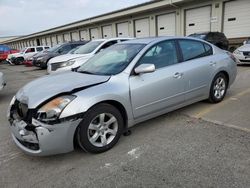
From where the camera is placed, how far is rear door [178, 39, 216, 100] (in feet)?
14.4

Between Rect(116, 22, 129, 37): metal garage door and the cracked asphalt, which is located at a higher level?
Rect(116, 22, 129, 37): metal garage door

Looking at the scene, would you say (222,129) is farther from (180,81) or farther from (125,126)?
(125,126)

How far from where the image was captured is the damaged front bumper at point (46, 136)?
9.46 ft

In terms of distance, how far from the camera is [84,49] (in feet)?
33.5

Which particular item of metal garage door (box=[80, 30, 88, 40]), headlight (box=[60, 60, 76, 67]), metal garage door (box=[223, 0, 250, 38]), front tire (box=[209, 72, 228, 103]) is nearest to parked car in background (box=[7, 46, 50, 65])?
metal garage door (box=[80, 30, 88, 40])

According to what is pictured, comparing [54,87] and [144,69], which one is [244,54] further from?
[54,87]

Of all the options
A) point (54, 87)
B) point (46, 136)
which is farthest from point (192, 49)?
point (46, 136)

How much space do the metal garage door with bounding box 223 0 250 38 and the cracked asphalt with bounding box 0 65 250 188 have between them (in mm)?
13409

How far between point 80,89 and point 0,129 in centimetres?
244

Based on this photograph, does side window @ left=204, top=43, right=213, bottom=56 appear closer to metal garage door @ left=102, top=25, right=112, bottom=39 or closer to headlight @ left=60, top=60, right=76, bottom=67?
headlight @ left=60, top=60, right=76, bottom=67

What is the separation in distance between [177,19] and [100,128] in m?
17.9

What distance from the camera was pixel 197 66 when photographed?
452 centimetres

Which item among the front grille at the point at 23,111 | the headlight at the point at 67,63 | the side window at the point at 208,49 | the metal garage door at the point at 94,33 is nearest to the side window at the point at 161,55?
the side window at the point at 208,49

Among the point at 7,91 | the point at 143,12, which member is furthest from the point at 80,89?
the point at 143,12
